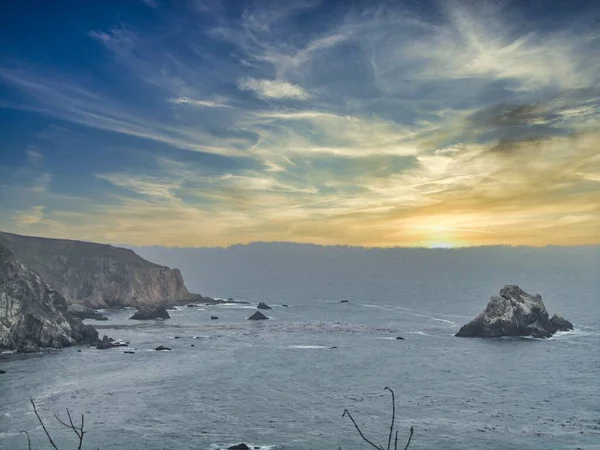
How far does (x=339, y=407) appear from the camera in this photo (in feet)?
214

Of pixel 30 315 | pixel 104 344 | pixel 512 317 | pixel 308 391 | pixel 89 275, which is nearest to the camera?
pixel 308 391

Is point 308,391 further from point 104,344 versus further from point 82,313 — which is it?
point 82,313

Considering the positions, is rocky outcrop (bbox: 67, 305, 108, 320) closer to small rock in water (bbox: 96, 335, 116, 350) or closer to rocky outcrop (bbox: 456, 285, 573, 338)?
small rock in water (bbox: 96, 335, 116, 350)

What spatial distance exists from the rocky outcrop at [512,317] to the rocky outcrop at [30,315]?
94.2m

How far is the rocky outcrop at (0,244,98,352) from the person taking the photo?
97375mm

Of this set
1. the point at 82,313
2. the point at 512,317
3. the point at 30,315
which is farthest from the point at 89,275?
the point at 512,317

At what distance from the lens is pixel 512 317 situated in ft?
398

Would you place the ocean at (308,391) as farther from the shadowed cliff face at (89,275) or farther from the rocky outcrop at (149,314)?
the shadowed cliff face at (89,275)

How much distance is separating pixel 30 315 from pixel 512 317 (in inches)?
4290

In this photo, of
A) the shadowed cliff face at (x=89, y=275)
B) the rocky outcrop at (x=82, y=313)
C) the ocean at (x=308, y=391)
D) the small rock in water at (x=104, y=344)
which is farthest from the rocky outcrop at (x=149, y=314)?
the small rock in water at (x=104, y=344)

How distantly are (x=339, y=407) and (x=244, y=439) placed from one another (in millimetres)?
17476

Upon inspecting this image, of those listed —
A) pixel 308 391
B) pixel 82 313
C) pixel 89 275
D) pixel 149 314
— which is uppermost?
pixel 89 275

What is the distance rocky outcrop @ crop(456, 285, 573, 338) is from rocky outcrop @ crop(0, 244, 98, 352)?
94.2 metres

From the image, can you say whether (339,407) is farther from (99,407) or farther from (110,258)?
(110,258)
